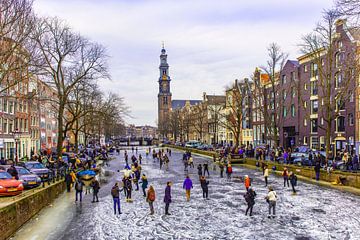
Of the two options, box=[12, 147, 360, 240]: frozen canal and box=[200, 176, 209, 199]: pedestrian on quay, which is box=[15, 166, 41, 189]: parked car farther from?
box=[200, 176, 209, 199]: pedestrian on quay

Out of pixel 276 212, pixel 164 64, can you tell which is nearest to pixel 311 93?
pixel 276 212

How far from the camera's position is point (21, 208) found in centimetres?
1898

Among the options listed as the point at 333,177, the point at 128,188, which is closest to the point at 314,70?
the point at 333,177

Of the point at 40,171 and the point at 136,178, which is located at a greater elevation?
the point at 40,171

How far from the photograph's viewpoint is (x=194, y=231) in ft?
56.9

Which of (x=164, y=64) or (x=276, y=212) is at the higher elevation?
(x=164, y=64)

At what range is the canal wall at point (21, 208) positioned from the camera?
16.4 meters

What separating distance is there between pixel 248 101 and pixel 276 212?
6808 cm

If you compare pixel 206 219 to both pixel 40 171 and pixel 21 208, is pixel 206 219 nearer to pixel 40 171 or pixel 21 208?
pixel 21 208

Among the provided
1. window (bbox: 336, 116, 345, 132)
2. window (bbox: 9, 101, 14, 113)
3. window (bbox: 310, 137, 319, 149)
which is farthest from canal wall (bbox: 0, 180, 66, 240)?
window (bbox: 310, 137, 319, 149)

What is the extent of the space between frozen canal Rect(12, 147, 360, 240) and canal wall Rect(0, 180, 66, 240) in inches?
16.2

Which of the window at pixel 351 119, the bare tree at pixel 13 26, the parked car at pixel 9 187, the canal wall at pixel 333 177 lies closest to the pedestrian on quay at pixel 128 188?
the parked car at pixel 9 187

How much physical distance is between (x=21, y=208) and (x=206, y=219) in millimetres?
8551

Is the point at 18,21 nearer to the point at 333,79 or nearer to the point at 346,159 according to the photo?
the point at 346,159
